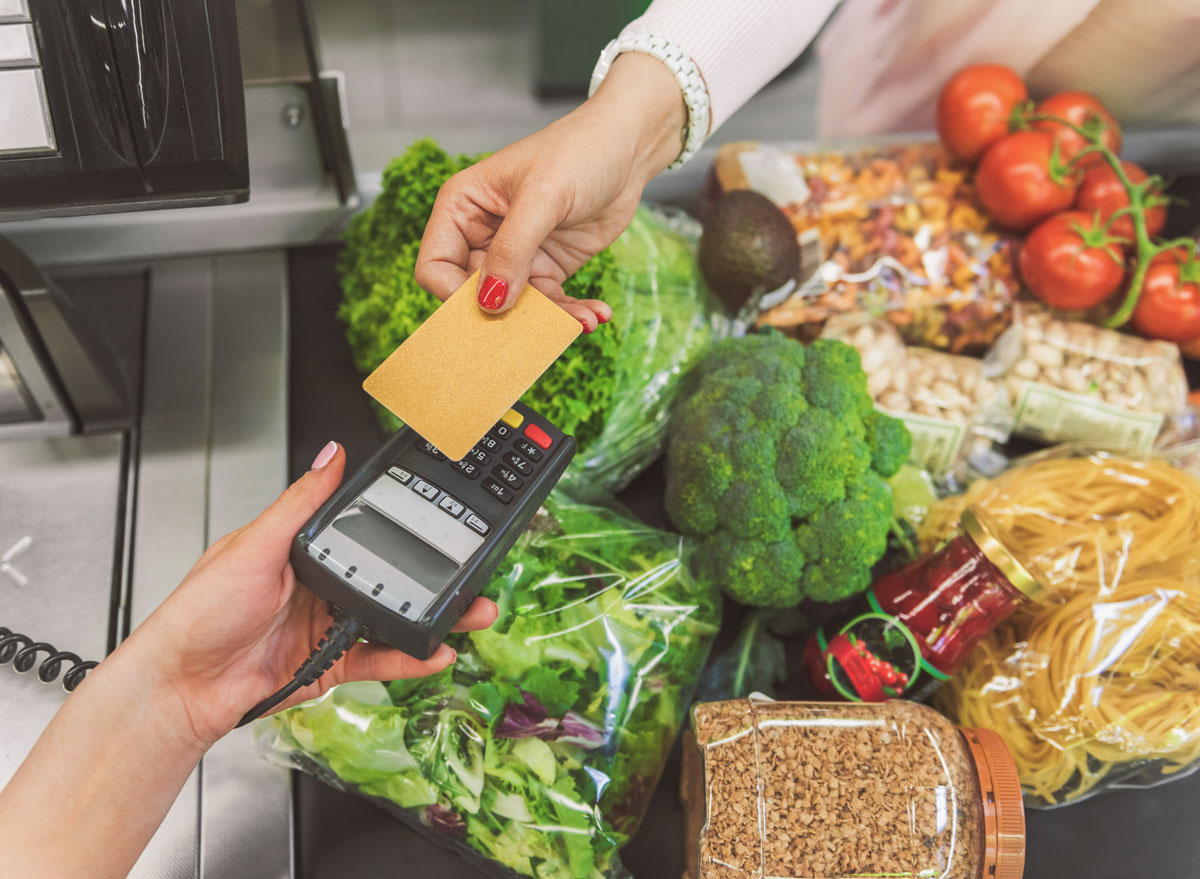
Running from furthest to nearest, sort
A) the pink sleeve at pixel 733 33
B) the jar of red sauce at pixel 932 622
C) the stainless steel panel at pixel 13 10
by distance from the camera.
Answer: the pink sleeve at pixel 733 33
the jar of red sauce at pixel 932 622
the stainless steel panel at pixel 13 10

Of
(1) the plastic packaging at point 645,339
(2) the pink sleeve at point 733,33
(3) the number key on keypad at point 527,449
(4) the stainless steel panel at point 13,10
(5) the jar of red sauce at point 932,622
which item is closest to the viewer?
(4) the stainless steel panel at point 13,10

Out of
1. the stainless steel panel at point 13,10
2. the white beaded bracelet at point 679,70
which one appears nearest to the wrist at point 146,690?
the stainless steel panel at point 13,10

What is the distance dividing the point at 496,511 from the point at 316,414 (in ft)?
1.60

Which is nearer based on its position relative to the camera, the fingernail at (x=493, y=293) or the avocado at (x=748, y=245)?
the fingernail at (x=493, y=293)

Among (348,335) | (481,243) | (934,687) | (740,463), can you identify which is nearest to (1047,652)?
(934,687)

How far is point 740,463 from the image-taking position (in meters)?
0.95

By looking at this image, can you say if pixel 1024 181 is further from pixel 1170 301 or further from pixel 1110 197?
pixel 1170 301

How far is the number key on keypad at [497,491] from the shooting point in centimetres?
74

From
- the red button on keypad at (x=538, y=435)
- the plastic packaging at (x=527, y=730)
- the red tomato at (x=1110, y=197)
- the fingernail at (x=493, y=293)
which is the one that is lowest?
the plastic packaging at (x=527, y=730)

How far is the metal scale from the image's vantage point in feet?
2.27

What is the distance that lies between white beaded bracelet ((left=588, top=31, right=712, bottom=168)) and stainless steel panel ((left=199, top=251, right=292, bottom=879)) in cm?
54

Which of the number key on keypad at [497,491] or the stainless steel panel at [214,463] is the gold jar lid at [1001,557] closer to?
the number key on keypad at [497,491]

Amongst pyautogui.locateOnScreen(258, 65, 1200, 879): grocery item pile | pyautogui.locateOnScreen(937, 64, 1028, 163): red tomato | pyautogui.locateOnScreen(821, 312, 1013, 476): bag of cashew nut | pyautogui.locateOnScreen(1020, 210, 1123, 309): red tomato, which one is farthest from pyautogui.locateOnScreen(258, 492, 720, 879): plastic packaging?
pyautogui.locateOnScreen(937, 64, 1028, 163): red tomato

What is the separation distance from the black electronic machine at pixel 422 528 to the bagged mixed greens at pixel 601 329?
0.81 feet
